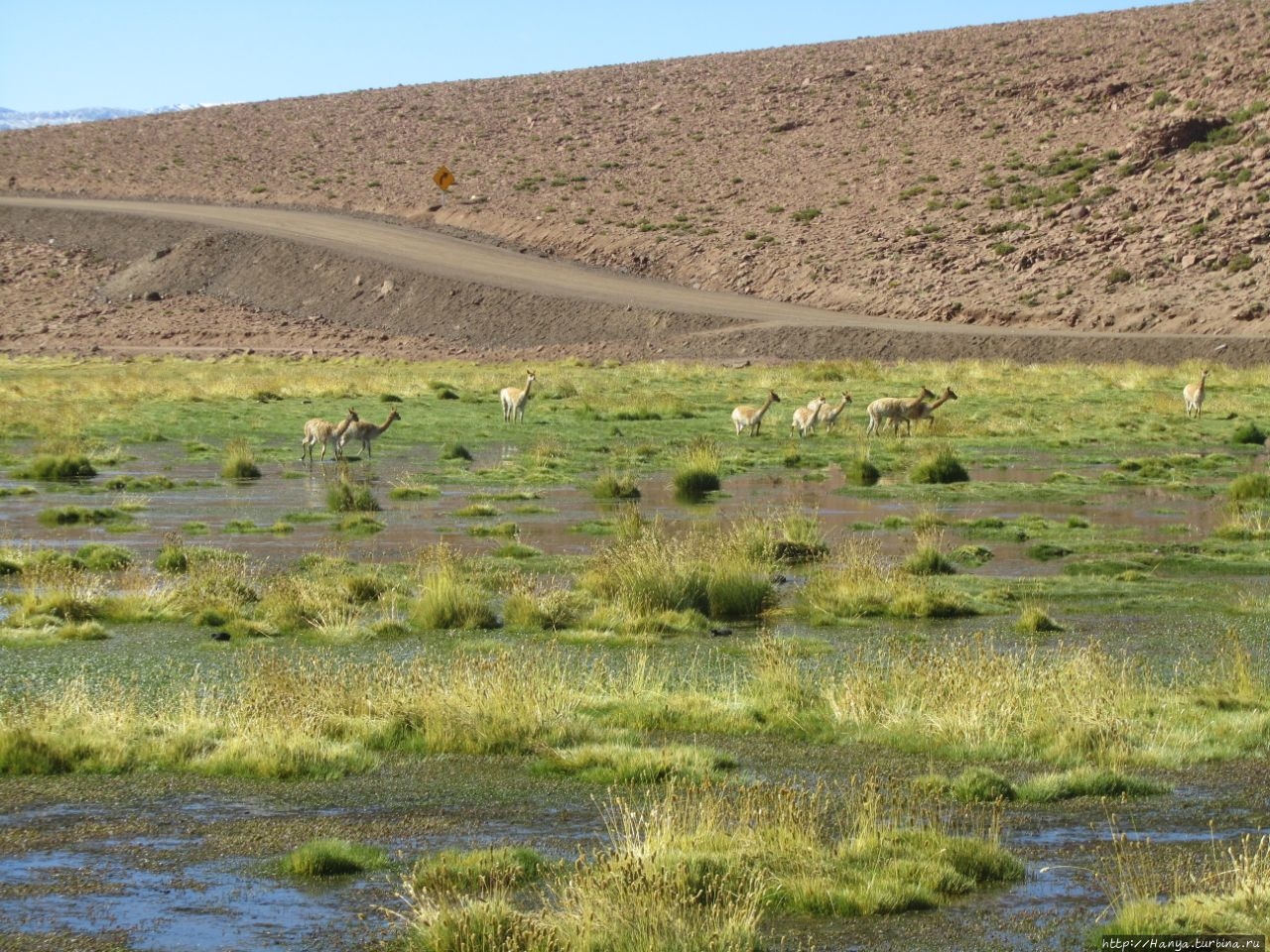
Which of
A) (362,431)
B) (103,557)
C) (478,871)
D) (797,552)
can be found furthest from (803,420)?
(478,871)

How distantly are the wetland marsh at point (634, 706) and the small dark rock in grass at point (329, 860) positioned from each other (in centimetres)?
7

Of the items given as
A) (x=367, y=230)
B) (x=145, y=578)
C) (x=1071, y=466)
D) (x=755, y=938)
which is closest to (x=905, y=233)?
(x=367, y=230)

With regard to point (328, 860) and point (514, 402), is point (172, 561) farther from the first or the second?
point (514, 402)

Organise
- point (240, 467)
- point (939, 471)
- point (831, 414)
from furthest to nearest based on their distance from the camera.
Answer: point (831, 414)
point (240, 467)
point (939, 471)

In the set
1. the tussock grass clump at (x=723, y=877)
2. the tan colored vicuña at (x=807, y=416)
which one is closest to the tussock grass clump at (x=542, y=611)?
the tussock grass clump at (x=723, y=877)

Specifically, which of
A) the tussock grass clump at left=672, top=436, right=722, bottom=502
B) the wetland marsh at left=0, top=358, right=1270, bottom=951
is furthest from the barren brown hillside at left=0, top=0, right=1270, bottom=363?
the wetland marsh at left=0, top=358, right=1270, bottom=951

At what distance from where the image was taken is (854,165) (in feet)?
289

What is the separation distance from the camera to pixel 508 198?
92.1m

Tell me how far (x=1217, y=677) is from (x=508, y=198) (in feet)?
264

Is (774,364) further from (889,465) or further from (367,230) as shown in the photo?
(367,230)

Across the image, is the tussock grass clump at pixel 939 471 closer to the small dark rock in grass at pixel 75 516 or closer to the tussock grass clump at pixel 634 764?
the small dark rock in grass at pixel 75 516

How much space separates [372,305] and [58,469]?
151 feet

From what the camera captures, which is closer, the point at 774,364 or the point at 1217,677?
the point at 1217,677

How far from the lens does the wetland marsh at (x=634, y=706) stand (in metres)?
9.01
